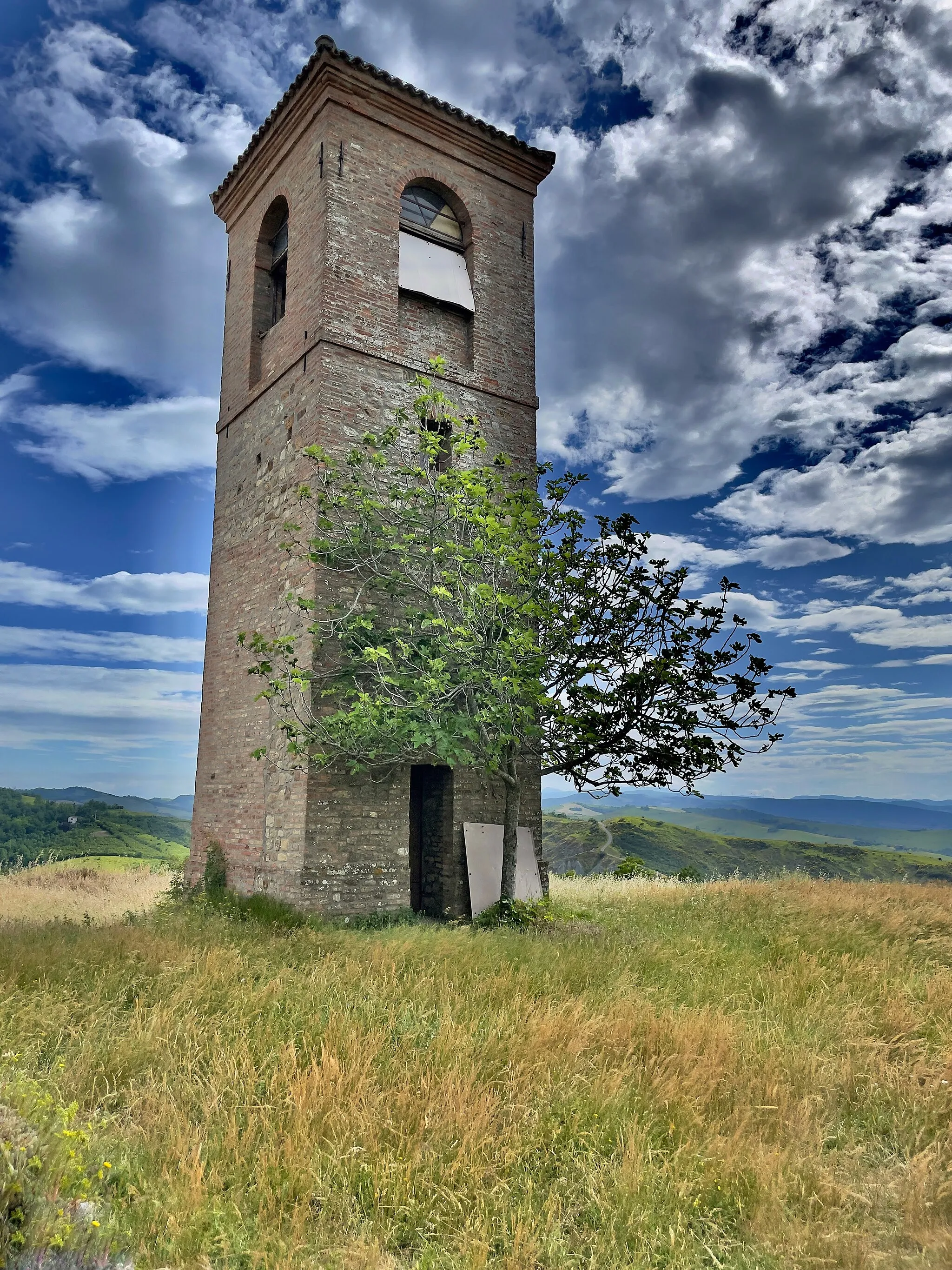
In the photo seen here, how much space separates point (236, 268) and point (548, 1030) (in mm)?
14978

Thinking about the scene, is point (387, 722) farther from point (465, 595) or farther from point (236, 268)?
point (236, 268)

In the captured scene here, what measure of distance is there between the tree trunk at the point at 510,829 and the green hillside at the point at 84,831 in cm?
1131

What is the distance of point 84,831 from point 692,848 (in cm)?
3073

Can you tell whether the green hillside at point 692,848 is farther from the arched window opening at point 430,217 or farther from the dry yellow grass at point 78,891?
the arched window opening at point 430,217

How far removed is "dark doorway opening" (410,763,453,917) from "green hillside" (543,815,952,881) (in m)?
19.9

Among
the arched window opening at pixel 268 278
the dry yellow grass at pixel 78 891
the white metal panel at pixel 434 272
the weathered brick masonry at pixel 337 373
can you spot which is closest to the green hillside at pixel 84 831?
the dry yellow grass at pixel 78 891

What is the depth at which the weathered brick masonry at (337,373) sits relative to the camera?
Answer: 36.6ft

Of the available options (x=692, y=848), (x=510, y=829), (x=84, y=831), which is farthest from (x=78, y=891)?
(x=692, y=848)

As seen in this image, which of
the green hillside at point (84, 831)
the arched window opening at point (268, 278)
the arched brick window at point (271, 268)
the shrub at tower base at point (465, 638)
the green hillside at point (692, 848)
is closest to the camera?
the shrub at tower base at point (465, 638)

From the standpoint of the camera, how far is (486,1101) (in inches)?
167

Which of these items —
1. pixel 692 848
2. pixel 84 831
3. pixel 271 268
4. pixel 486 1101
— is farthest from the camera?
pixel 692 848

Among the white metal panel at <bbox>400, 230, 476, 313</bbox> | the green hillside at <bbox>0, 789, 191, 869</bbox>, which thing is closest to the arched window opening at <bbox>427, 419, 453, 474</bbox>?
the white metal panel at <bbox>400, 230, 476, 313</bbox>

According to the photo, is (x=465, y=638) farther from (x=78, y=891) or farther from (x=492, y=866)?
(x=78, y=891)

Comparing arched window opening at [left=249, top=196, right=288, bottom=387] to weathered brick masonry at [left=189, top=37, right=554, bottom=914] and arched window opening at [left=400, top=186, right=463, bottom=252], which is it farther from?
arched window opening at [left=400, top=186, right=463, bottom=252]
